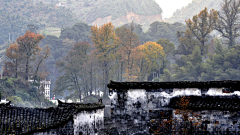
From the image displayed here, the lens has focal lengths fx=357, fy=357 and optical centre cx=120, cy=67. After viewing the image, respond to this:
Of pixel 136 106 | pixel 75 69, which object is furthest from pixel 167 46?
pixel 136 106

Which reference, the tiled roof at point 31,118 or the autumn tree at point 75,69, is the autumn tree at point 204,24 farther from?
the tiled roof at point 31,118

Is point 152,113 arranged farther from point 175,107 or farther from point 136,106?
point 175,107

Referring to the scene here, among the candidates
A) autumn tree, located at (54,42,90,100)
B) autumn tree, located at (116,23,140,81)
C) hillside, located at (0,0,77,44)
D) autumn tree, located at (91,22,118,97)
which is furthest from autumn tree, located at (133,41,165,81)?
hillside, located at (0,0,77,44)

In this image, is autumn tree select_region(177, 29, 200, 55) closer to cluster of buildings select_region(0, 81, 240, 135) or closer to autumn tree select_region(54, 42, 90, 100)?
autumn tree select_region(54, 42, 90, 100)

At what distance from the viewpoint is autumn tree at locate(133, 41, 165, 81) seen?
64.7 meters

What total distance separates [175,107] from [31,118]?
6066 mm

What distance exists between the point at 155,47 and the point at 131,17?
87.1m

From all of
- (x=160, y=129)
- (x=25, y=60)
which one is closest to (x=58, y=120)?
(x=160, y=129)

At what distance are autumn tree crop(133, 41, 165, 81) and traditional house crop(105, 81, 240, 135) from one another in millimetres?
48097

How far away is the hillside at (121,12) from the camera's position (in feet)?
484

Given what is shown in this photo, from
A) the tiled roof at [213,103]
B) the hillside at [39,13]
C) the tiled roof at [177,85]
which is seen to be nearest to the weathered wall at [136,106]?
the tiled roof at [177,85]

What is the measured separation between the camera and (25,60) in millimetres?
62594

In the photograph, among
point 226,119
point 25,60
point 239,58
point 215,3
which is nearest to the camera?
point 226,119

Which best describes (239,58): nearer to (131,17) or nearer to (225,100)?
(225,100)
